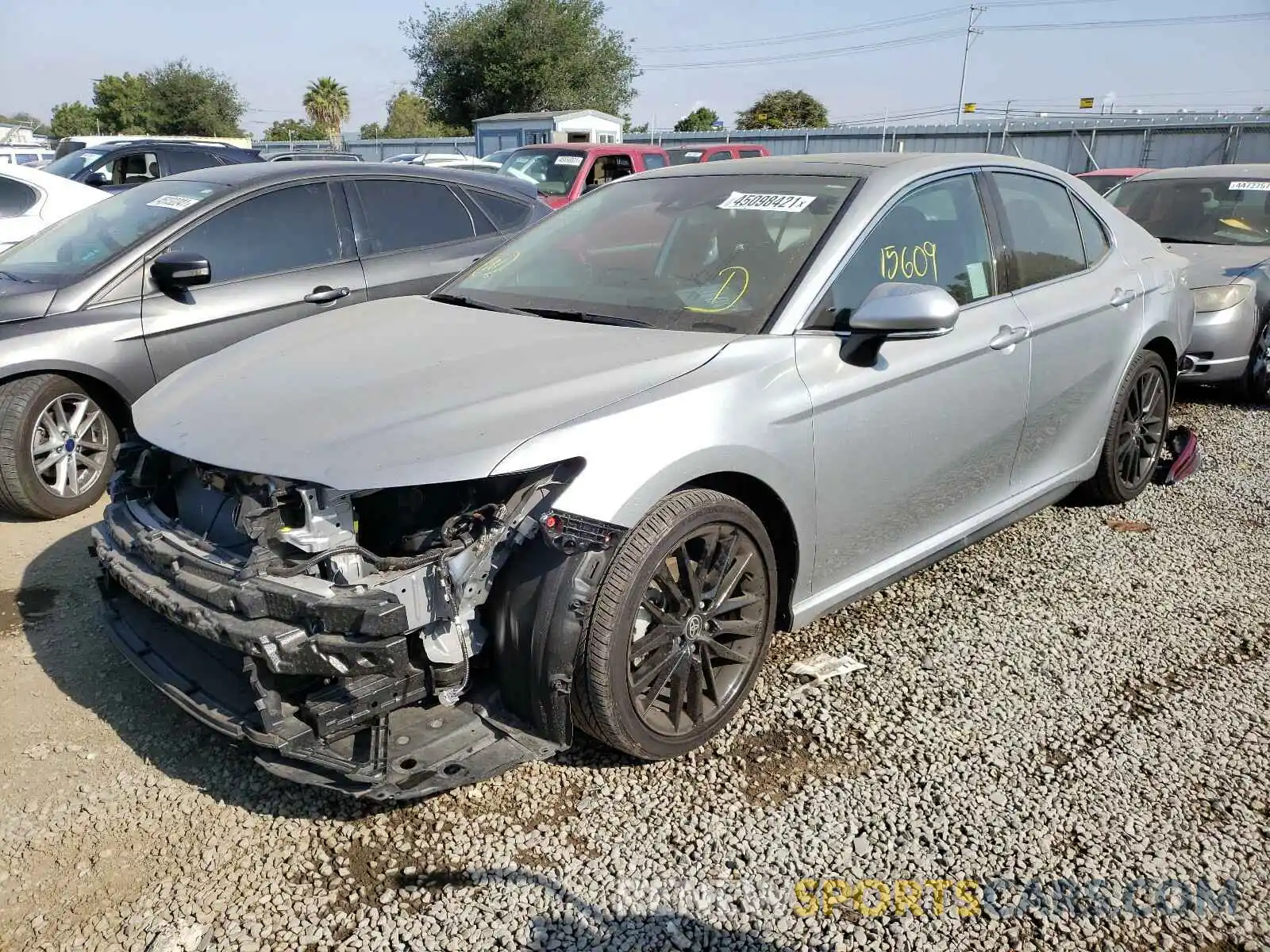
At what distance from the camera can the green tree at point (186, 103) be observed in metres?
52.4

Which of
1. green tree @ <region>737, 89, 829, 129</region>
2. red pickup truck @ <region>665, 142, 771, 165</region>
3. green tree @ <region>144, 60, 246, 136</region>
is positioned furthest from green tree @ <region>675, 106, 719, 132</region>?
red pickup truck @ <region>665, 142, 771, 165</region>

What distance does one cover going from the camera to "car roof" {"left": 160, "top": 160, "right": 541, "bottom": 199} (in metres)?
5.52

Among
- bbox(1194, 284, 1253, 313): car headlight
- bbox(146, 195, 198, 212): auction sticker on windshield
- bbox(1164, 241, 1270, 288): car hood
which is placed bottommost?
bbox(1194, 284, 1253, 313): car headlight

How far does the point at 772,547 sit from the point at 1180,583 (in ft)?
7.31

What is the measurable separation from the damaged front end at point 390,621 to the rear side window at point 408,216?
347cm

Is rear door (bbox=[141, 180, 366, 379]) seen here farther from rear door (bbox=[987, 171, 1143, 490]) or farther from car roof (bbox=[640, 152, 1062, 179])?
rear door (bbox=[987, 171, 1143, 490])

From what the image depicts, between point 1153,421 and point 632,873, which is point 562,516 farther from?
point 1153,421

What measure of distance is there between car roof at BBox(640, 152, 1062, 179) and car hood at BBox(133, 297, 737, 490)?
101 centimetres

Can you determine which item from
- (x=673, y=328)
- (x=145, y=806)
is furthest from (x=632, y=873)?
(x=673, y=328)

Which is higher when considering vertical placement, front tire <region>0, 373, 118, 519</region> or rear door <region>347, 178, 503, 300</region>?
rear door <region>347, 178, 503, 300</region>

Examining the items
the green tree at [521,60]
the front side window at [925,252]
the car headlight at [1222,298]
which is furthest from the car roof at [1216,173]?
the green tree at [521,60]

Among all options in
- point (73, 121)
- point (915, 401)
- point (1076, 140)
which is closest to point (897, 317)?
point (915, 401)

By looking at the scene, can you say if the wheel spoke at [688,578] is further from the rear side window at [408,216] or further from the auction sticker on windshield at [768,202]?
the rear side window at [408,216]

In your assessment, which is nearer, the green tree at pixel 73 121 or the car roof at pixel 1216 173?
the car roof at pixel 1216 173
